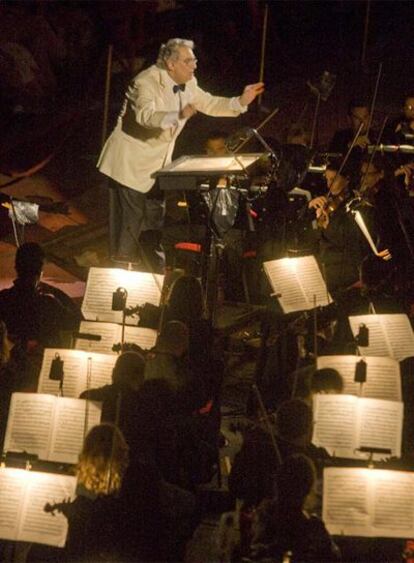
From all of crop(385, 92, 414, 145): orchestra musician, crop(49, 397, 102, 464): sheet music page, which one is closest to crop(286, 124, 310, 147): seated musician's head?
crop(385, 92, 414, 145): orchestra musician

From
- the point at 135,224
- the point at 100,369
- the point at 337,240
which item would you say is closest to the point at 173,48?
the point at 135,224

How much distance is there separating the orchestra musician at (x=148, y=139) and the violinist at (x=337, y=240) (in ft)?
3.84

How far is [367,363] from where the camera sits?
7156 millimetres

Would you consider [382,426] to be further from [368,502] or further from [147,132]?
[147,132]

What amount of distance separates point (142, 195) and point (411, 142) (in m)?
2.84

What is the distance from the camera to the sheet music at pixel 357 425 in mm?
6664

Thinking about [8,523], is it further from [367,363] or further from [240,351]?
[240,351]

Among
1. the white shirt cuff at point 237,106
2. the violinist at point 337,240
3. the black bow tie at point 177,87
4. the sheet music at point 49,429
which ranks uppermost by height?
the black bow tie at point 177,87

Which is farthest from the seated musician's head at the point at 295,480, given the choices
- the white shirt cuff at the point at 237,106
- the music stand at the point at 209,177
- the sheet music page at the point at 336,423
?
the white shirt cuff at the point at 237,106

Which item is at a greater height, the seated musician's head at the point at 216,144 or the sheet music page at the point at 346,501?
the seated musician's head at the point at 216,144

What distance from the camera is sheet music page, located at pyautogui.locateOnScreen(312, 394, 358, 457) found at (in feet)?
22.0

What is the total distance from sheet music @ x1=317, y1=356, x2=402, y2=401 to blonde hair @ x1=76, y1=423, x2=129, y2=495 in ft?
6.16

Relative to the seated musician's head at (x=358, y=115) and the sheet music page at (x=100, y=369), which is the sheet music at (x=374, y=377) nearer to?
the sheet music page at (x=100, y=369)

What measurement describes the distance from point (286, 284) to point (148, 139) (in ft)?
6.45
